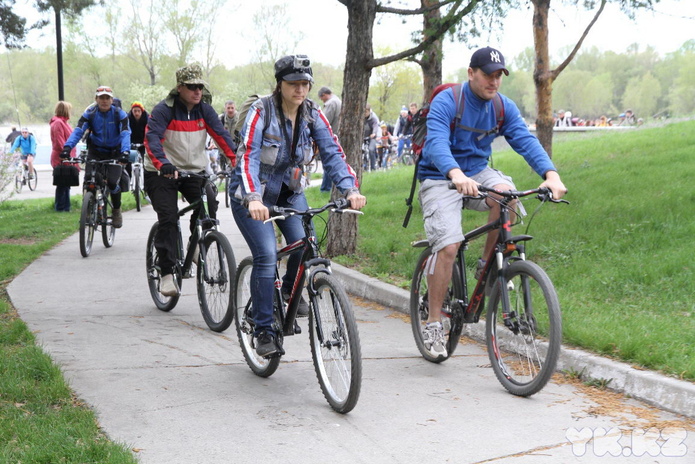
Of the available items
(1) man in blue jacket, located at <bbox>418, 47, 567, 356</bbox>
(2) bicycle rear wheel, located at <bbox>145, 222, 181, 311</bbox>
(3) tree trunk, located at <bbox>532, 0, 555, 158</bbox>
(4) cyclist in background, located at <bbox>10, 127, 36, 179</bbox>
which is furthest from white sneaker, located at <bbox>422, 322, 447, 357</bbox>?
(4) cyclist in background, located at <bbox>10, 127, 36, 179</bbox>

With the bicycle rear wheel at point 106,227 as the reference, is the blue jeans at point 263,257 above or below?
above

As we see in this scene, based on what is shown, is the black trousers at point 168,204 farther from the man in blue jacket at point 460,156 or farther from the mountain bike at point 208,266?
the man in blue jacket at point 460,156

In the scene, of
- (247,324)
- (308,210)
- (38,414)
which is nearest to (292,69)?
(308,210)

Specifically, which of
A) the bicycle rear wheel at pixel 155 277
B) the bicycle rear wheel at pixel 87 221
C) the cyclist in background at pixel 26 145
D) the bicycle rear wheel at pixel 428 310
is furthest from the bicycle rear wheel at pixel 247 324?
the cyclist in background at pixel 26 145

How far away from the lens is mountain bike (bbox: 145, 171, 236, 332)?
6.55m

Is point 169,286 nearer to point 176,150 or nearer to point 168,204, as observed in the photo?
point 168,204

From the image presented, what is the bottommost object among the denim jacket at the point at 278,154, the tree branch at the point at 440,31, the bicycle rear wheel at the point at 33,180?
the bicycle rear wheel at the point at 33,180

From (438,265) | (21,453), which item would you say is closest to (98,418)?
(21,453)

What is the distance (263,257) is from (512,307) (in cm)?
147

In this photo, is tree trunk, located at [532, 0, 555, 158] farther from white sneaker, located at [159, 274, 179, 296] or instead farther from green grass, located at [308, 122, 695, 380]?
white sneaker, located at [159, 274, 179, 296]

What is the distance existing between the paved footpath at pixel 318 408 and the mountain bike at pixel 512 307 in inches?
6.6

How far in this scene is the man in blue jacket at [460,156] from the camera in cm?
521

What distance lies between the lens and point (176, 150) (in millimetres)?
7262

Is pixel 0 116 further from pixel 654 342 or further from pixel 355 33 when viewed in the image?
pixel 654 342
